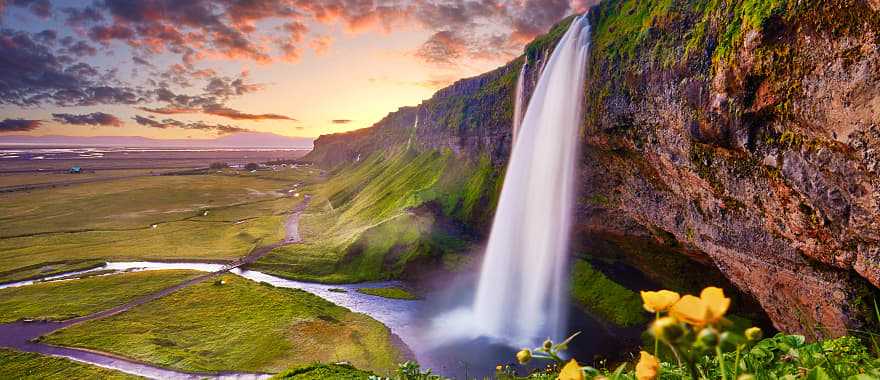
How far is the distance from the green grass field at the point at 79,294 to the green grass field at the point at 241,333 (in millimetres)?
6651

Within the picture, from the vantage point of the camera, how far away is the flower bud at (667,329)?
1777 millimetres

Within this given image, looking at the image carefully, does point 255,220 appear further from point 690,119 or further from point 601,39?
point 690,119

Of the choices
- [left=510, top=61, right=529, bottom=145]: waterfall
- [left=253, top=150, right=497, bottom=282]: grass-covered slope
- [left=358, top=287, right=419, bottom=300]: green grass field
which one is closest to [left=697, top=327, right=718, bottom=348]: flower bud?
[left=358, top=287, right=419, bottom=300]: green grass field

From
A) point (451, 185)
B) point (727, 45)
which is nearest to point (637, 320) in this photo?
point (727, 45)

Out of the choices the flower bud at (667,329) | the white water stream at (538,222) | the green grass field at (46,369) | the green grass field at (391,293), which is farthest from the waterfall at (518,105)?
the flower bud at (667,329)

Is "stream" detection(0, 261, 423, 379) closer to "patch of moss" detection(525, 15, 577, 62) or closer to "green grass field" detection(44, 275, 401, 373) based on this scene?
"green grass field" detection(44, 275, 401, 373)

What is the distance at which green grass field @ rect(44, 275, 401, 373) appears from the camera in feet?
103

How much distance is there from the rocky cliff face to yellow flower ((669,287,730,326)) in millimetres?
6546

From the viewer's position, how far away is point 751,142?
18.0m

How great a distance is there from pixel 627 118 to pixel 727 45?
9435 mm

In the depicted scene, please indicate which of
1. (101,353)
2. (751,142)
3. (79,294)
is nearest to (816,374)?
(751,142)

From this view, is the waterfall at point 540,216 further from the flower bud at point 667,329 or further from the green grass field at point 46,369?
the flower bud at point 667,329

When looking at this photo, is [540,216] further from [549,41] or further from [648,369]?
[648,369]

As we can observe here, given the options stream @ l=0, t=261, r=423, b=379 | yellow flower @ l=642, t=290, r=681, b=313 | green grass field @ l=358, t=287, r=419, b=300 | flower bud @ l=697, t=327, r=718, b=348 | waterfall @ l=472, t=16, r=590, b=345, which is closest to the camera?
flower bud @ l=697, t=327, r=718, b=348
